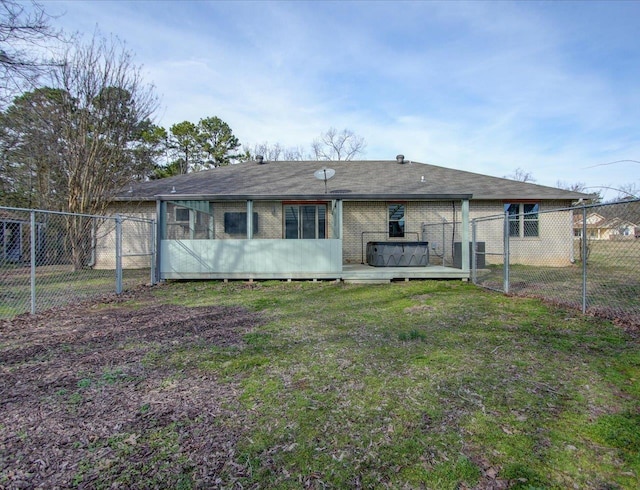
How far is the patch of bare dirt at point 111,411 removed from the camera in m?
1.97

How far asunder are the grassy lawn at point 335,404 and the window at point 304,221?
799 cm

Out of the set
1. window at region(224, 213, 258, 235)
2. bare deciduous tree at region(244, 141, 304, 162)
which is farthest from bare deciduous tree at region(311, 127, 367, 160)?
window at region(224, 213, 258, 235)

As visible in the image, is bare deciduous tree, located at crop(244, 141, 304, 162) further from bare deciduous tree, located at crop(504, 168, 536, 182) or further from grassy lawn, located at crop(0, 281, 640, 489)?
grassy lawn, located at crop(0, 281, 640, 489)

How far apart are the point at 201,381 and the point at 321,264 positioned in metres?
6.65

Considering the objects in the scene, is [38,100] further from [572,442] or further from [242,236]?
[572,442]

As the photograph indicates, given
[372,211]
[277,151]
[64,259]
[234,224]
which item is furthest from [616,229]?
[277,151]

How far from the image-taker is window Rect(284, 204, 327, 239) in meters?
13.1

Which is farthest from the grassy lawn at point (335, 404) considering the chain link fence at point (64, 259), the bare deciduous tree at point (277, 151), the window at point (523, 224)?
the bare deciduous tree at point (277, 151)

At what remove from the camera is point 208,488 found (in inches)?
72.1

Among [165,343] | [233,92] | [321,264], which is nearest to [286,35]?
[233,92]

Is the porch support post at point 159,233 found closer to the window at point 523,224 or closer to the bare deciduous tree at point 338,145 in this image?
the window at point 523,224

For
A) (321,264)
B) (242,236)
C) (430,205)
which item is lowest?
(321,264)

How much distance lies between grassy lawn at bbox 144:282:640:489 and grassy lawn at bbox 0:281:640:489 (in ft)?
0.04

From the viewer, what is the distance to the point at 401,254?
424 inches
